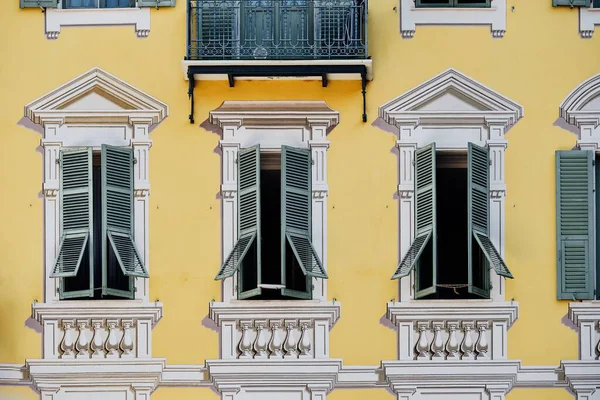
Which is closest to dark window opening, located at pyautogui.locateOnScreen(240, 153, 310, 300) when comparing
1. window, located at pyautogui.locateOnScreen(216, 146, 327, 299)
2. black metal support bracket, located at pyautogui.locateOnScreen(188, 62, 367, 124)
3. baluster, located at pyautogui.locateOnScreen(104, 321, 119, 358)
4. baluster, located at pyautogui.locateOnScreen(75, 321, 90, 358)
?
window, located at pyautogui.locateOnScreen(216, 146, 327, 299)

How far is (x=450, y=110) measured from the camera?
1858 centimetres

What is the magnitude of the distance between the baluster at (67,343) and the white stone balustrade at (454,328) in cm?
399

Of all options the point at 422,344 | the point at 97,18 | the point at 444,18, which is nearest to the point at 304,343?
the point at 422,344

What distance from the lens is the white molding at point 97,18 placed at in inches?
737

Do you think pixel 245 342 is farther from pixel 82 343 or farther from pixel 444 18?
pixel 444 18

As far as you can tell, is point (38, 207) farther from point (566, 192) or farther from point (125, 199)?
point (566, 192)

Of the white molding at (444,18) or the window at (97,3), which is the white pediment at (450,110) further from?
the window at (97,3)

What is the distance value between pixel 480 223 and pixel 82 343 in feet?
17.0

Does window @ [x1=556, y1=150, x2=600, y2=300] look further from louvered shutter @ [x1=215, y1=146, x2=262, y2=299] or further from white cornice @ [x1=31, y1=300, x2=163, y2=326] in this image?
white cornice @ [x1=31, y1=300, x2=163, y2=326]

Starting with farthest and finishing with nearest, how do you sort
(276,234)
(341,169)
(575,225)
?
(276,234) < (341,169) < (575,225)

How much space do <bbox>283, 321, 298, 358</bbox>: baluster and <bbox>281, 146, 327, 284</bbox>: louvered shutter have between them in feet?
2.10

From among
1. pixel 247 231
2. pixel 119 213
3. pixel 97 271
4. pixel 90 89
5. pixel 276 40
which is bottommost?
pixel 97 271

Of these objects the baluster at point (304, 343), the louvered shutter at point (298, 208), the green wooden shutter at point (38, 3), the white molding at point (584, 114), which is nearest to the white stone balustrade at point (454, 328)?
the baluster at point (304, 343)

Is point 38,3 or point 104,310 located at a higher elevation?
point 38,3
